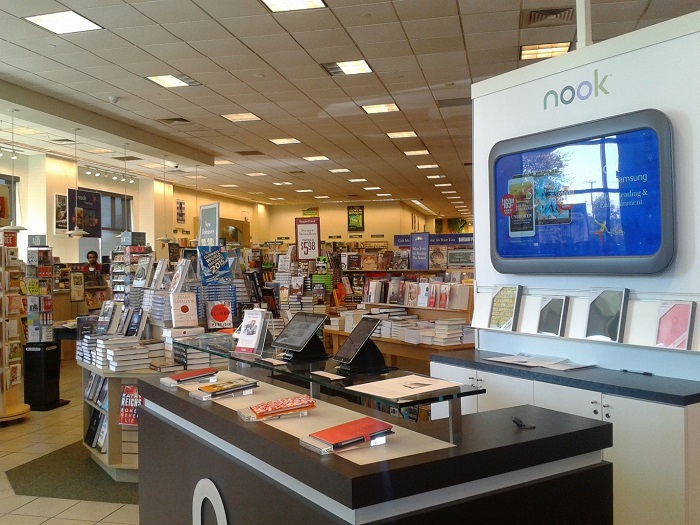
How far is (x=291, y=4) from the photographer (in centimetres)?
599

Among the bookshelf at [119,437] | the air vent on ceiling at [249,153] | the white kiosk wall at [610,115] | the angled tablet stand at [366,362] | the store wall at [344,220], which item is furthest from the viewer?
the store wall at [344,220]

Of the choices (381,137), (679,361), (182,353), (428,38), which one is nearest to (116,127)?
(381,137)

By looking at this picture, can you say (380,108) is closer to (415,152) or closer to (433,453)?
(415,152)

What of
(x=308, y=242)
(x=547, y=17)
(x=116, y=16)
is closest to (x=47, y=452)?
(x=116, y=16)

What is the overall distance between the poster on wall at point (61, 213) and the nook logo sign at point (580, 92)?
12.8m

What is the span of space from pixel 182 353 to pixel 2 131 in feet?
31.8

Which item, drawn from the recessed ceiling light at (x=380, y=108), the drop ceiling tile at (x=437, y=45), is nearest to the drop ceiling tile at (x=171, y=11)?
the drop ceiling tile at (x=437, y=45)

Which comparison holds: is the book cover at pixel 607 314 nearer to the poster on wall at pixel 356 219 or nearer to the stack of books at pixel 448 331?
the stack of books at pixel 448 331

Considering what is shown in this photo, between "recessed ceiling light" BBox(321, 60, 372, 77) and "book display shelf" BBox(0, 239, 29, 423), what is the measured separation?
176 inches

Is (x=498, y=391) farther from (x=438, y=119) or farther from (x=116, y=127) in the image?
(x=116, y=127)

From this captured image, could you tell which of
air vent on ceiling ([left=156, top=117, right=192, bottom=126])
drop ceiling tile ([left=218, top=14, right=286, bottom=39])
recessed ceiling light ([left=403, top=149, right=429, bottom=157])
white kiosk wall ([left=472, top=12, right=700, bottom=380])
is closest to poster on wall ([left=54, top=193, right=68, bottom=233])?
air vent on ceiling ([left=156, top=117, right=192, bottom=126])

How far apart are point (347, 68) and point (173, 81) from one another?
248 cm

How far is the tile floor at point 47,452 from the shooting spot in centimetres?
421

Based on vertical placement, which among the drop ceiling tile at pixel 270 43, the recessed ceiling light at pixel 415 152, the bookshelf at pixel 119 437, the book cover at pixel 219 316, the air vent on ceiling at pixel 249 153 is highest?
the air vent on ceiling at pixel 249 153
